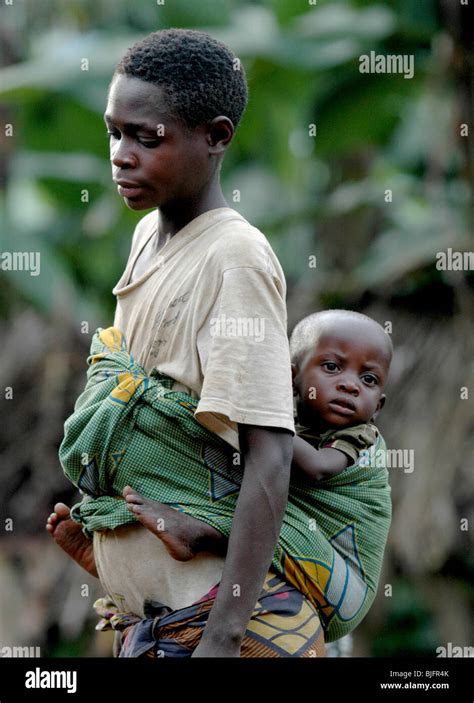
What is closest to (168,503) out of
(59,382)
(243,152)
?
(59,382)

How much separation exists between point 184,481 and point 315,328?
1.65ft

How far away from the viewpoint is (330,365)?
2.63 m

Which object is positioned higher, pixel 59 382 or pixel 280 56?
pixel 280 56

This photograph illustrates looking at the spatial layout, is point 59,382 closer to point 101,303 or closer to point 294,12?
point 101,303

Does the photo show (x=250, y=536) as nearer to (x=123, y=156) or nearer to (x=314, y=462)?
(x=314, y=462)

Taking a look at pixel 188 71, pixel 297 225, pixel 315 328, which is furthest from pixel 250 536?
pixel 297 225

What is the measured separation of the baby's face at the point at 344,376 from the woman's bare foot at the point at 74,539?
598mm

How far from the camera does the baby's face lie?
259cm

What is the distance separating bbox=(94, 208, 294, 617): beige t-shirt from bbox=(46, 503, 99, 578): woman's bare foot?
18 cm

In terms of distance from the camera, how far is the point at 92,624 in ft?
25.8

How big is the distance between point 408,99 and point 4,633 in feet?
14.2

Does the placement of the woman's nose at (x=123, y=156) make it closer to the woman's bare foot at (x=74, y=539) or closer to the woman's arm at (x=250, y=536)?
the woman's arm at (x=250, y=536)

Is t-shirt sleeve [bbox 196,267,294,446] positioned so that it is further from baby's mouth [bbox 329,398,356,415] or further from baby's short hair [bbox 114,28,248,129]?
baby's short hair [bbox 114,28,248,129]

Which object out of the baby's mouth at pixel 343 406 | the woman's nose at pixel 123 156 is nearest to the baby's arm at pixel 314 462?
the baby's mouth at pixel 343 406
